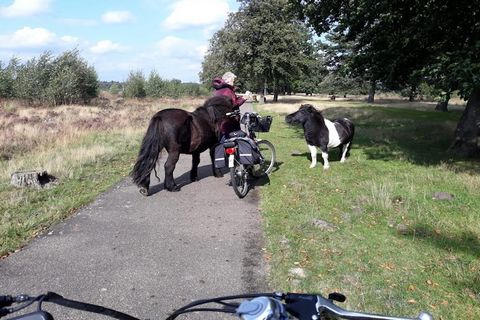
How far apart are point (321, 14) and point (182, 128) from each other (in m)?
8.86

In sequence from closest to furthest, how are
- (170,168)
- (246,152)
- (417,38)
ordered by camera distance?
(246,152) → (170,168) → (417,38)

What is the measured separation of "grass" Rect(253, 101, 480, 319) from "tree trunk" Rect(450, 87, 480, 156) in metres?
1.54

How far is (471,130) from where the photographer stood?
43.8 feet

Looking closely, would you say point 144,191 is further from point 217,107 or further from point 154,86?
point 154,86

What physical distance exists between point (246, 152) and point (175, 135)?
147 centimetres

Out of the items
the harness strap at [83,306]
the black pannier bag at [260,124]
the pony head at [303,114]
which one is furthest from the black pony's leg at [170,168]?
the harness strap at [83,306]

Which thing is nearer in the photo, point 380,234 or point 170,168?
point 380,234

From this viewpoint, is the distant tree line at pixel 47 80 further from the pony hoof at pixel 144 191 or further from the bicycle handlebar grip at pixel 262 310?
the bicycle handlebar grip at pixel 262 310

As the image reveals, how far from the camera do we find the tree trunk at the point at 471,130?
13.1 metres

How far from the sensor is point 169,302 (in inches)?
161

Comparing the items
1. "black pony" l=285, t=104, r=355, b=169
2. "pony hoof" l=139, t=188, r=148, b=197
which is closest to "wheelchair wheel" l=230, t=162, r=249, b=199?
"pony hoof" l=139, t=188, r=148, b=197

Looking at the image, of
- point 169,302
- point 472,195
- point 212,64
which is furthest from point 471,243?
point 212,64

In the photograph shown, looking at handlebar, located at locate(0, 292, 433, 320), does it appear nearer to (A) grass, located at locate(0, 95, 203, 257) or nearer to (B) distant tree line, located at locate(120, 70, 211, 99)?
(A) grass, located at locate(0, 95, 203, 257)

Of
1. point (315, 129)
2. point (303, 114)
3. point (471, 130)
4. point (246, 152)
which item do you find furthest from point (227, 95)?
point (471, 130)
